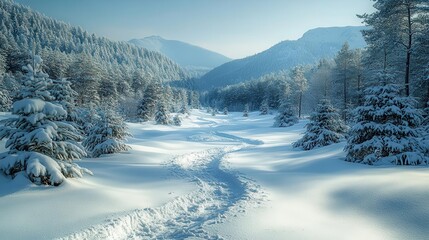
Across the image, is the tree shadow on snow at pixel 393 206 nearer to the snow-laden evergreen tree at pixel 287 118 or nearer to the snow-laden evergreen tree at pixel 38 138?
the snow-laden evergreen tree at pixel 38 138

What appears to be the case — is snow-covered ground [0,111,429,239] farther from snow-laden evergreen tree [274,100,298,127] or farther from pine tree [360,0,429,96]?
snow-laden evergreen tree [274,100,298,127]

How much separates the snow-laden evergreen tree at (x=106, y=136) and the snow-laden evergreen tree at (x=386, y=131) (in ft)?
45.5

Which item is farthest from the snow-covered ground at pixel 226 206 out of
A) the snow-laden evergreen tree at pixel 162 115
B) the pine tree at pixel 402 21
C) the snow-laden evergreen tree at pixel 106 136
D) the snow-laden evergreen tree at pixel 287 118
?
the snow-laden evergreen tree at pixel 162 115

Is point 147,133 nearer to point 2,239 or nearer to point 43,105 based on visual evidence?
point 43,105

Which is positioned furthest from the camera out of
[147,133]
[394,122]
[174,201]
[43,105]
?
[147,133]

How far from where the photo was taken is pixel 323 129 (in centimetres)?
2078

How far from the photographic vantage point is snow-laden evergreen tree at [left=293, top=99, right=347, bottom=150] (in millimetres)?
20391

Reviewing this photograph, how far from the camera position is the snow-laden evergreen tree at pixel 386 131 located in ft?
40.7

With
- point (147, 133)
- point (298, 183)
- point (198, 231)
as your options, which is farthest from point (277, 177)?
point (147, 133)

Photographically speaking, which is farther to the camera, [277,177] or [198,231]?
[277,177]

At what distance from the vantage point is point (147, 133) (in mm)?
33906

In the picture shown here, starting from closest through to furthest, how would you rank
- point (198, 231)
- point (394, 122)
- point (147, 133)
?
point (198, 231)
point (394, 122)
point (147, 133)

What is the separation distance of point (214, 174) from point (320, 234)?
7929 mm

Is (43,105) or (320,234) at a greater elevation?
(43,105)
